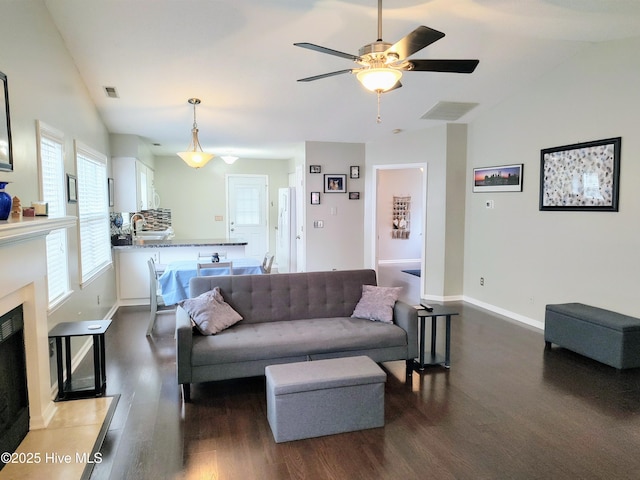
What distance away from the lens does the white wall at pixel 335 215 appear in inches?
271

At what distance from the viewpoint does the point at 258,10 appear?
133 inches

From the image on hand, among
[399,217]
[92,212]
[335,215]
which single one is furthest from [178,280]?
[399,217]

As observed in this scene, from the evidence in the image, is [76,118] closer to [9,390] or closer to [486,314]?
[9,390]

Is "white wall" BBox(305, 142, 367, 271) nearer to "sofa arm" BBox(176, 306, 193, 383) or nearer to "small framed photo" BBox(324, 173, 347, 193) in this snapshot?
"small framed photo" BBox(324, 173, 347, 193)

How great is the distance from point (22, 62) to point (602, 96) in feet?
16.8

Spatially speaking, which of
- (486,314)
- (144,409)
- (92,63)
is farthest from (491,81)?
(144,409)

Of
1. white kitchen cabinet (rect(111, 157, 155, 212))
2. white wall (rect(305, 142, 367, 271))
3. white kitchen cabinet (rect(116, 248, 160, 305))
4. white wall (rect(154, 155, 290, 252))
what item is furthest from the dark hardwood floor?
white wall (rect(154, 155, 290, 252))

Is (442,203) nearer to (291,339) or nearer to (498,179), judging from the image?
(498,179)

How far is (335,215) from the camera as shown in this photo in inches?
276

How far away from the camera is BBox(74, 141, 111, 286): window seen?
4277mm

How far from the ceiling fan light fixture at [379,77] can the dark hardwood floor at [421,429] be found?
2.28 metres

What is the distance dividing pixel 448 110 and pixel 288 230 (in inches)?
144

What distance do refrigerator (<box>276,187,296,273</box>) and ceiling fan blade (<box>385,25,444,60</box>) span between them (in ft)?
17.2

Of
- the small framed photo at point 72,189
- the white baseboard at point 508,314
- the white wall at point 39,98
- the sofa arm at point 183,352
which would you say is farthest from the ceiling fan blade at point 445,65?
the white baseboard at point 508,314
